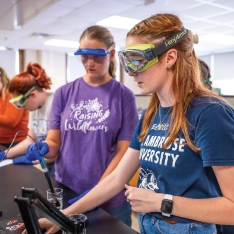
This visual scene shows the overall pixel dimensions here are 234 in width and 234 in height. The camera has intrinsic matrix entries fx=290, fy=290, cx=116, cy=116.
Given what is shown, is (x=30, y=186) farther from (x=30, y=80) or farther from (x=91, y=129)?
(x=30, y=80)

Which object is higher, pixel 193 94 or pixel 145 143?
pixel 193 94

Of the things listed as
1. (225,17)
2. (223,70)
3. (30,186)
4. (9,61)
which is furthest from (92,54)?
(223,70)

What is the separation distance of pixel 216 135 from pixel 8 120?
2272 millimetres

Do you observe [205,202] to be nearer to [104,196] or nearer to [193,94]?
[193,94]

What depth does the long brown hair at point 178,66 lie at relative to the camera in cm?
94

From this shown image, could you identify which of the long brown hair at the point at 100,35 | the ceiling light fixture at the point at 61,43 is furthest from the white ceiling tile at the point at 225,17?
the long brown hair at the point at 100,35

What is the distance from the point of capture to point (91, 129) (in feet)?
→ 4.81

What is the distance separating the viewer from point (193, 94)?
3.13 feet

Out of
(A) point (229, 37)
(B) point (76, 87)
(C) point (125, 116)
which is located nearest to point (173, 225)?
(C) point (125, 116)

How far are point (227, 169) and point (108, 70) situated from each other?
3.29 feet

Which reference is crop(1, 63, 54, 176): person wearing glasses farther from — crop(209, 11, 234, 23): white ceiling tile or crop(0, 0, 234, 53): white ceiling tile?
crop(209, 11, 234, 23): white ceiling tile

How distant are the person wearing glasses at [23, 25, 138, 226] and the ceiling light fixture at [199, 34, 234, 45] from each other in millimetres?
6231

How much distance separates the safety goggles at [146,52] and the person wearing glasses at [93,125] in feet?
1.63

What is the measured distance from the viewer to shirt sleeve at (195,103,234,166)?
0.81 m
